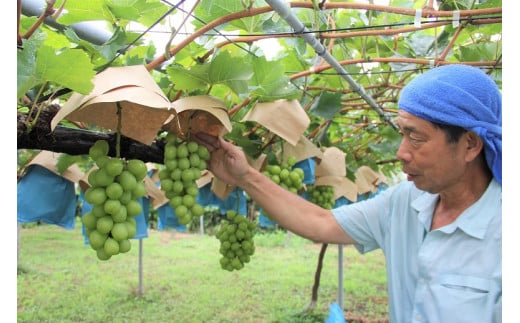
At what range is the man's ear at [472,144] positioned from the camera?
4.42 feet

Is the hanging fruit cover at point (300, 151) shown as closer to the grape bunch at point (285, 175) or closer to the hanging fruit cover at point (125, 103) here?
the grape bunch at point (285, 175)

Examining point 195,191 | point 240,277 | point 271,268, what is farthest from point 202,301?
point 195,191

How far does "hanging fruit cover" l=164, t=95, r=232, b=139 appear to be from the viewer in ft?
4.10

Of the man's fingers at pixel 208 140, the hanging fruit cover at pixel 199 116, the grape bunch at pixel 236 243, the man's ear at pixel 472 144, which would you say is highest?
the hanging fruit cover at pixel 199 116

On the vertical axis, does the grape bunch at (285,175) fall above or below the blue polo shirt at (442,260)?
above

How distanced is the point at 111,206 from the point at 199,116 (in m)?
0.46

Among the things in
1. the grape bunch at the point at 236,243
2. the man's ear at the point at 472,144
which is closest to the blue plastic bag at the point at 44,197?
the grape bunch at the point at 236,243

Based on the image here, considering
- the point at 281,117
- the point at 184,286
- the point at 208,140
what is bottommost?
the point at 184,286

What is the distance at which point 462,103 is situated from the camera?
1.28 m

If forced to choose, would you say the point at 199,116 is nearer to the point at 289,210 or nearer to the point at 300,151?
the point at 289,210

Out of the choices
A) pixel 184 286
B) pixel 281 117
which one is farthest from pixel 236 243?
pixel 184 286

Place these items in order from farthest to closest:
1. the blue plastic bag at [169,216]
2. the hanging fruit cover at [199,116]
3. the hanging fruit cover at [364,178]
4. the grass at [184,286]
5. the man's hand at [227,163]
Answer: the grass at [184,286] < the hanging fruit cover at [364,178] < the blue plastic bag at [169,216] < the man's hand at [227,163] < the hanging fruit cover at [199,116]

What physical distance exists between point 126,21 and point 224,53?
30cm

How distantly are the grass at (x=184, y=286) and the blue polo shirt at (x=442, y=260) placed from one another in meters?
3.96
